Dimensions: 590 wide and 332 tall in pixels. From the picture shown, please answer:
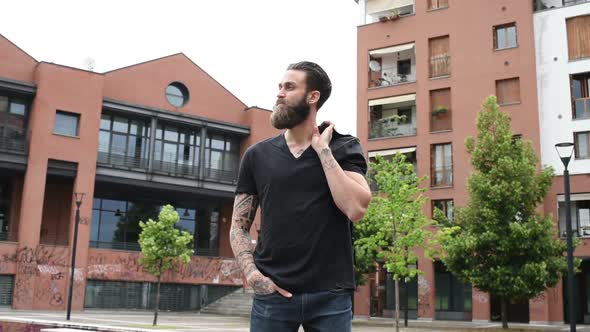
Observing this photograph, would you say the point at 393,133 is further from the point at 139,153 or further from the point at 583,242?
the point at 139,153

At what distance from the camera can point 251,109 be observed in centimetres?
4175

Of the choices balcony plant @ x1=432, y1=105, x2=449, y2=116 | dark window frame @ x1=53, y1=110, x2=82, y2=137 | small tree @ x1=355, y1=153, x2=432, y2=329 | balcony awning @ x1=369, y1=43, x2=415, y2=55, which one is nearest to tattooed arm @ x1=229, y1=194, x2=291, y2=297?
small tree @ x1=355, y1=153, x2=432, y2=329

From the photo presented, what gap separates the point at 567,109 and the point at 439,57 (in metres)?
7.51

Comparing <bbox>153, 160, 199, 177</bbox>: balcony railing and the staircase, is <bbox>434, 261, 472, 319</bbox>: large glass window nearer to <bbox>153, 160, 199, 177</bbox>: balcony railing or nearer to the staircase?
the staircase

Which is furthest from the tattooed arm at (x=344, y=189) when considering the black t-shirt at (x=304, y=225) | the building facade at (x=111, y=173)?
the building facade at (x=111, y=173)

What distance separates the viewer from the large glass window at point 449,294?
3259cm

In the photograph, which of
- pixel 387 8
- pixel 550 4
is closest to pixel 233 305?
pixel 387 8

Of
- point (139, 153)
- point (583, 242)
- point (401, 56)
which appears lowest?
point (583, 242)

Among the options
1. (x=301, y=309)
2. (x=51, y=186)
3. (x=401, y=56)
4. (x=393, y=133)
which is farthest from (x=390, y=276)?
(x=301, y=309)

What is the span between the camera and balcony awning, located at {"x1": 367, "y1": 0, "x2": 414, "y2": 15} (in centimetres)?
3845

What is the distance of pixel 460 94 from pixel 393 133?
423 cm

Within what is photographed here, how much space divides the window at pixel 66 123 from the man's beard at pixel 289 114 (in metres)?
33.3

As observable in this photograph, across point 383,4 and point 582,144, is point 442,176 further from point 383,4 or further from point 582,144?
point 383,4

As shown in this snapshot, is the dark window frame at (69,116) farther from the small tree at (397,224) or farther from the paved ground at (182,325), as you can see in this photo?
the small tree at (397,224)
